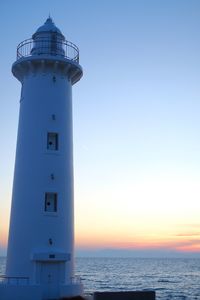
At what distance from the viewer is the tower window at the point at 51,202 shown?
71.8 ft

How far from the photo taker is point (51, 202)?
22094 mm

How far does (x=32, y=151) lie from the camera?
22.0 m

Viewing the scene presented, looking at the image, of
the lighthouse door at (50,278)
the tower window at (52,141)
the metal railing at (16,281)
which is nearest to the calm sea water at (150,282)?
the lighthouse door at (50,278)

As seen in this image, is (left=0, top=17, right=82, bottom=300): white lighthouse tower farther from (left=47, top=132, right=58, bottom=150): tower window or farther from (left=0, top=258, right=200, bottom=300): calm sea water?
(left=0, top=258, right=200, bottom=300): calm sea water

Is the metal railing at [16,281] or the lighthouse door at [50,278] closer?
the lighthouse door at [50,278]

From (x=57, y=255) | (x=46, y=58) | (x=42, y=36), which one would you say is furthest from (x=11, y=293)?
(x=42, y=36)

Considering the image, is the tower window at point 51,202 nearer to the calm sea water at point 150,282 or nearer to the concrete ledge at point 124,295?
the concrete ledge at point 124,295

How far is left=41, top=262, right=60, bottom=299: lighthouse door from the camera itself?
2011cm

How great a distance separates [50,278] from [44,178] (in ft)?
15.9

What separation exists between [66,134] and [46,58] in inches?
160

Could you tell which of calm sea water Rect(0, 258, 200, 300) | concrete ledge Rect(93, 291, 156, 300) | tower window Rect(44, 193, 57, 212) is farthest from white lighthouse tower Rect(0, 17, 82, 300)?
calm sea water Rect(0, 258, 200, 300)

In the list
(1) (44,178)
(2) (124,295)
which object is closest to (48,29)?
(1) (44,178)

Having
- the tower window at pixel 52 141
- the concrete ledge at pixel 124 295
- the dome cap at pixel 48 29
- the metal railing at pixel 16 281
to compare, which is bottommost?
the concrete ledge at pixel 124 295

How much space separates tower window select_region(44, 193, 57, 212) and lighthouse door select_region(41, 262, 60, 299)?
2677 mm
